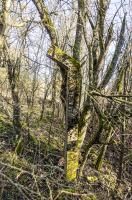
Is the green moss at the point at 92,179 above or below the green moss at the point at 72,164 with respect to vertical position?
below

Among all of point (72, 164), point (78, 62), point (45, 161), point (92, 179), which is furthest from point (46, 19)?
point (92, 179)

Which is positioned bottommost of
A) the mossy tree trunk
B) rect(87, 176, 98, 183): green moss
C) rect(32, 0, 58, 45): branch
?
rect(87, 176, 98, 183): green moss

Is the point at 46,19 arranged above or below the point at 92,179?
above

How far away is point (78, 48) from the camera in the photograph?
9.38 meters

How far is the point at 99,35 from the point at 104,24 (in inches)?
15.1

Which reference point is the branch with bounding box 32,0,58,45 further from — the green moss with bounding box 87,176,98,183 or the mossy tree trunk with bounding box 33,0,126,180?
the green moss with bounding box 87,176,98,183

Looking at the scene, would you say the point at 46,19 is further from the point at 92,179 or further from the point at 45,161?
the point at 92,179

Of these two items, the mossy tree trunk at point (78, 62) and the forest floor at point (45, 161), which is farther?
the mossy tree trunk at point (78, 62)

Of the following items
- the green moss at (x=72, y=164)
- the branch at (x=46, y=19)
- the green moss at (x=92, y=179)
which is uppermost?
the branch at (x=46, y=19)

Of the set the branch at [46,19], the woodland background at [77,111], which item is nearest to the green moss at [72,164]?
the woodland background at [77,111]

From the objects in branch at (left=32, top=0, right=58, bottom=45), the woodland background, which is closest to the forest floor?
the woodland background

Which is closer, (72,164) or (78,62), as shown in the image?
(78,62)

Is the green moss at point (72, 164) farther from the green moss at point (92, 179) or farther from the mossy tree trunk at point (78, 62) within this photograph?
the green moss at point (92, 179)

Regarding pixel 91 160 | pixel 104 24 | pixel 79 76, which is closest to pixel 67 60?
pixel 79 76
